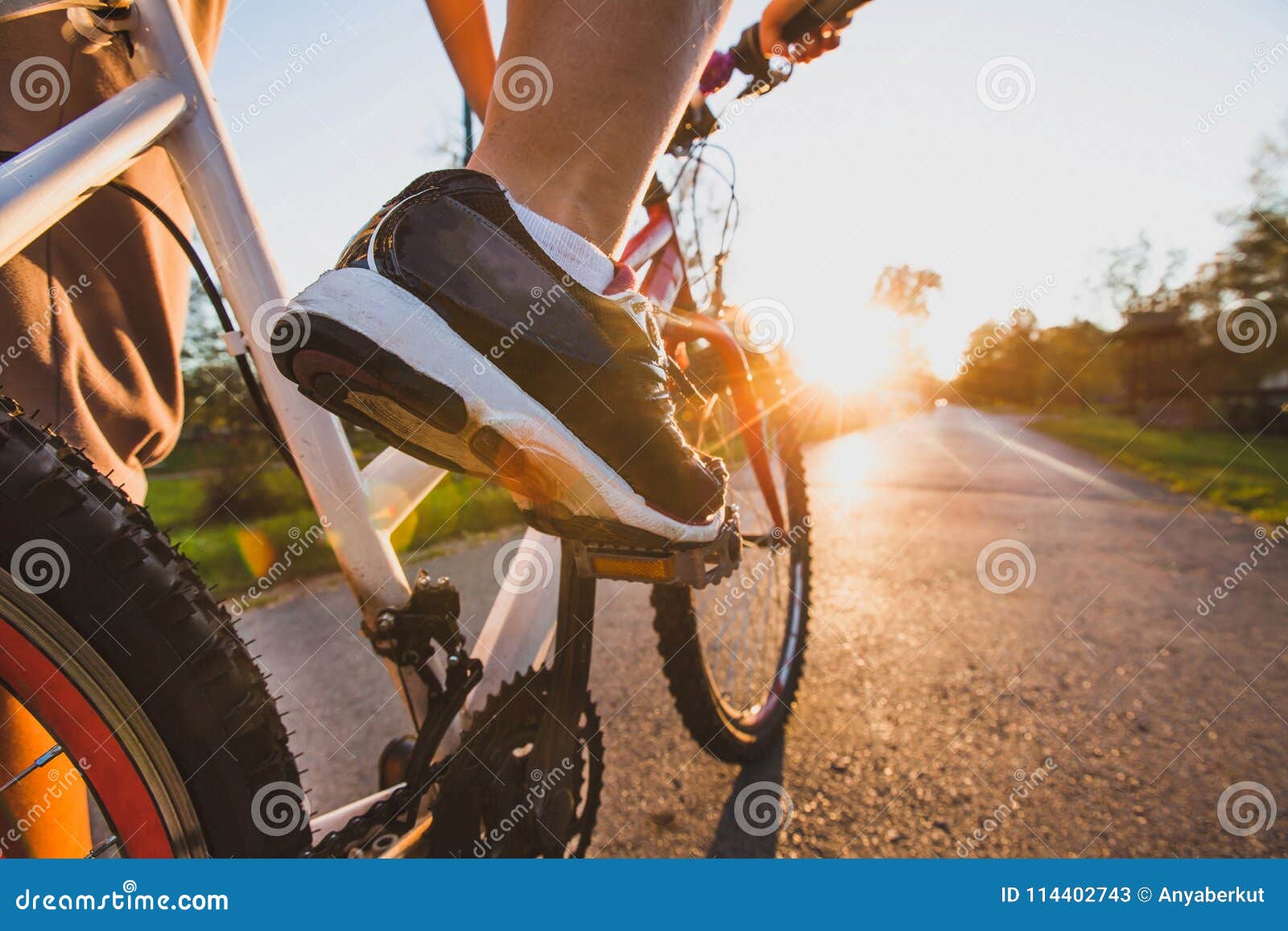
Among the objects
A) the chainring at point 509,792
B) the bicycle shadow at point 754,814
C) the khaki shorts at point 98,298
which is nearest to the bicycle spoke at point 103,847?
the chainring at point 509,792

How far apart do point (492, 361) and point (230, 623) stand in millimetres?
446

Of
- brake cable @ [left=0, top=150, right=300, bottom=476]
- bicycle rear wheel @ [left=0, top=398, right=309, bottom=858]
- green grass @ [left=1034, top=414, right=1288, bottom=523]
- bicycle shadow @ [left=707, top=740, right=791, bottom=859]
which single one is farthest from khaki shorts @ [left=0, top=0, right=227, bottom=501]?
green grass @ [left=1034, top=414, right=1288, bottom=523]

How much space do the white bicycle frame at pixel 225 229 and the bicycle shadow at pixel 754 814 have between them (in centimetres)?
73

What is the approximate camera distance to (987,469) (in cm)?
1023

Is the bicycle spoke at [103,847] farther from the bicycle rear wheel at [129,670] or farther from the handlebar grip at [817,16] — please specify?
the handlebar grip at [817,16]

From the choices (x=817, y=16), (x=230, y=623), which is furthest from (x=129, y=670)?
(x=817, y=16)

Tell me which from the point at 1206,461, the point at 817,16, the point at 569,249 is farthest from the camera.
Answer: the point at 1206,461

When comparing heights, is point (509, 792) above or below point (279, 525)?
above

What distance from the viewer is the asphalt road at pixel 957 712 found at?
5.11 ft

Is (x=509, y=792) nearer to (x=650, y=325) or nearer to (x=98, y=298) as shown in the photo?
(x=650, y=325)

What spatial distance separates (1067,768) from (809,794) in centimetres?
71

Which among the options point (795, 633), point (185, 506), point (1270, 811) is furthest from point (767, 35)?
point (185, 506)

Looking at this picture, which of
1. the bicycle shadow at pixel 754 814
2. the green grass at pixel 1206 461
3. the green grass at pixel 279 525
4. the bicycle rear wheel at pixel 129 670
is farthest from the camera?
the green grass at pixel 1206 461

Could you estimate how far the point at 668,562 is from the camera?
3.42 ft
